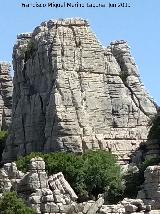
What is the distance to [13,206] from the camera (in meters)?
51.2

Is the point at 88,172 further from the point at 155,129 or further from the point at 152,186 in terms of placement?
the point at 152,186

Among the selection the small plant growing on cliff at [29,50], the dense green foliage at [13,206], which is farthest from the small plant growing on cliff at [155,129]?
the dense green foliage at [13,206]

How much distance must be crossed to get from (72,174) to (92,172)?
1.31 m

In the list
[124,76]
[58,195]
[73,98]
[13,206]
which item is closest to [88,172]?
[73,98]

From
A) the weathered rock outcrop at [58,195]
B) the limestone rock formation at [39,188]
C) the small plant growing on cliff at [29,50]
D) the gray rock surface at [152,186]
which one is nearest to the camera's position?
the weathered rock outcrop at [58,195]

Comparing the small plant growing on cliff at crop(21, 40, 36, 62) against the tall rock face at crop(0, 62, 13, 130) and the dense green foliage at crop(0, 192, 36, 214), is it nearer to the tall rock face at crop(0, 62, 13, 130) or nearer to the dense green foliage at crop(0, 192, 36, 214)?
the tall rock face at crop(0, 62, 13, 130)

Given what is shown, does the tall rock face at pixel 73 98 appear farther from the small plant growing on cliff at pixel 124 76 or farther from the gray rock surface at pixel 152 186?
the gray rock surface at pixel 152 186

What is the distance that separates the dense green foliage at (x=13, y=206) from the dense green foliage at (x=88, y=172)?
10.4 m

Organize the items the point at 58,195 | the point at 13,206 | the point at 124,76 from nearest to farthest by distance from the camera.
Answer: the point at 13,206 < the point at 58,195 < the point at 124,76

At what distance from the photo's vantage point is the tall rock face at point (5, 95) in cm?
9600

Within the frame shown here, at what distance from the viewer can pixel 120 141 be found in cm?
7806

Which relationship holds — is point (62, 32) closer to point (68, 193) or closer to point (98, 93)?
point (98, 93)

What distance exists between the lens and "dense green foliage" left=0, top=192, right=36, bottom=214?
5084 centimetres

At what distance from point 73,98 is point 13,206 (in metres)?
26.0
